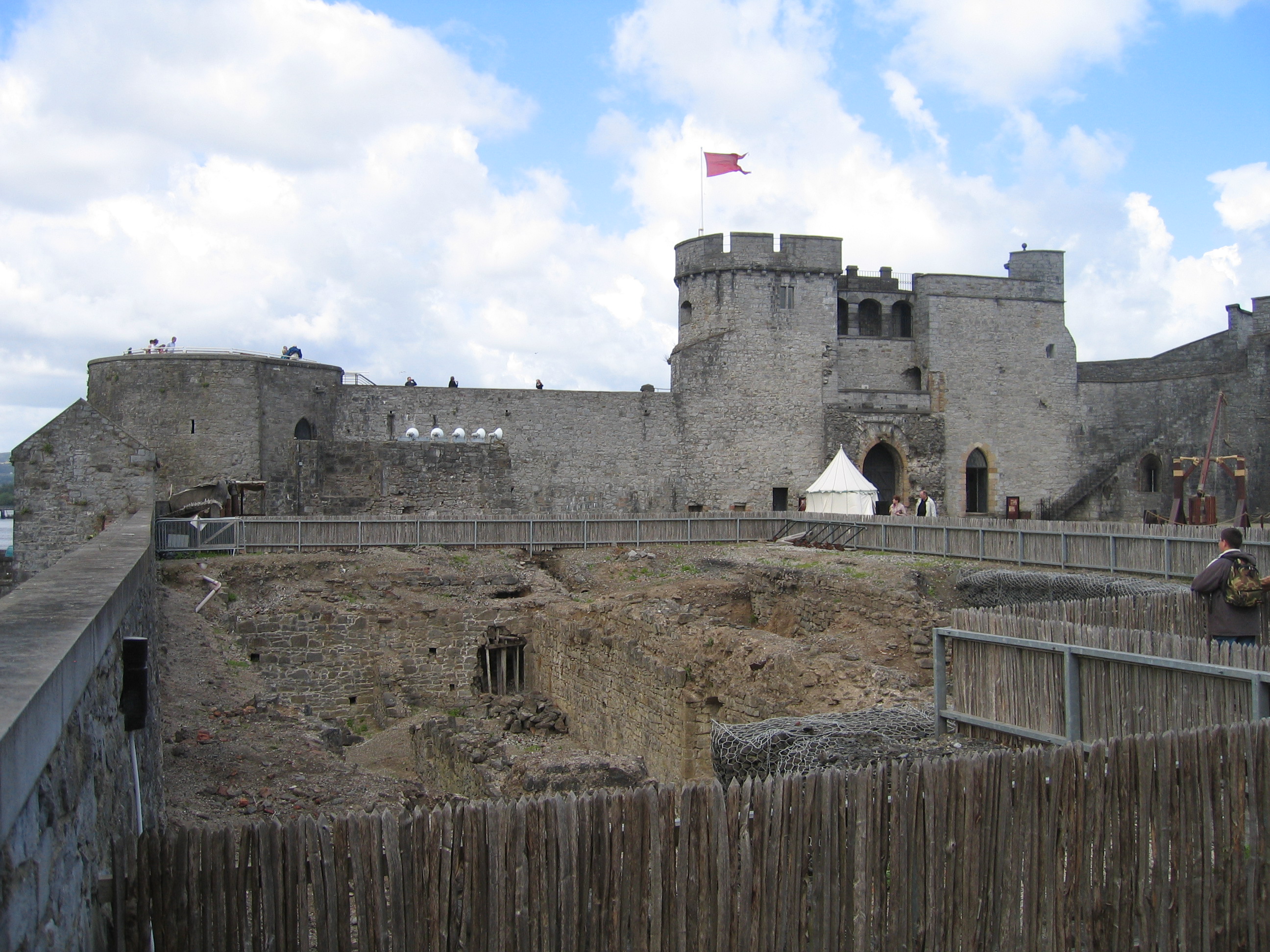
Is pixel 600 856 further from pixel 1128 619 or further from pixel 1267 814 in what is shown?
pixel 1128 619

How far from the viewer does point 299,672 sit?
18.8m

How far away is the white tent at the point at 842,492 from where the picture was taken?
30219 mm

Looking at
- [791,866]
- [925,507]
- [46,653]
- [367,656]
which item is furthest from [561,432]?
[46,653]

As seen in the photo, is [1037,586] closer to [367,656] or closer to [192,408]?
[367,656]

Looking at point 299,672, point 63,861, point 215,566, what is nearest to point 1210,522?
point 299,672

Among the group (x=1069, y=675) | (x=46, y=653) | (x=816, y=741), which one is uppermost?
(x=46, y=653)

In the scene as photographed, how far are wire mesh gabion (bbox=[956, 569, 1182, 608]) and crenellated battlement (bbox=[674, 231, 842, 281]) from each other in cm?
1862

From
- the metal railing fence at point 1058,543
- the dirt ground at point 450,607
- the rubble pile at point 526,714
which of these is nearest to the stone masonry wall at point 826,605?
the dirt ground at point 450,607

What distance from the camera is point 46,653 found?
3.49 metres

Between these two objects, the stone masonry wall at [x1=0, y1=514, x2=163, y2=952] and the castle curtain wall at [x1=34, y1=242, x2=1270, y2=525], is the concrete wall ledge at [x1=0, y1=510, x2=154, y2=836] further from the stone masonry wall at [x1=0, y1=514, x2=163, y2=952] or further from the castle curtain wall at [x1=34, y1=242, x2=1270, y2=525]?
the castle curtain wall at [x1=34, y1=242, x2=1270, y2=525]

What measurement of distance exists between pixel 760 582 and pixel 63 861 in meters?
19.3

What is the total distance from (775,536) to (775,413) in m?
8.42

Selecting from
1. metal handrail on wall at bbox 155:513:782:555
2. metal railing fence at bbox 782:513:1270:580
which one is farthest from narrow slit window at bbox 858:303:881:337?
metal railing fence at bbox 782:513:1270:580

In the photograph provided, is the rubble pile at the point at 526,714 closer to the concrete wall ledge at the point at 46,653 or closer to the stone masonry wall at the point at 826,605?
the stone masonry wall at the point at 826,605
